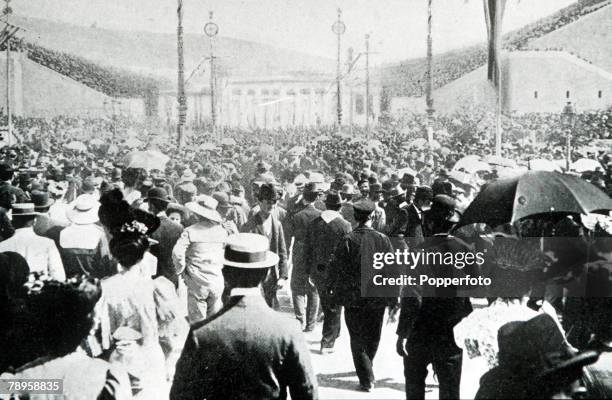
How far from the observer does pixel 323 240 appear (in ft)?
21.2

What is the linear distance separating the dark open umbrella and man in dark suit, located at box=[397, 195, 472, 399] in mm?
310

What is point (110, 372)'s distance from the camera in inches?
113

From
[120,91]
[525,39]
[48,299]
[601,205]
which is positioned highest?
[525,39]

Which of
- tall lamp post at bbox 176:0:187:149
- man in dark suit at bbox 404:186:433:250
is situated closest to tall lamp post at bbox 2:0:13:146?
tall lamp post at bbox 176:0:187:149

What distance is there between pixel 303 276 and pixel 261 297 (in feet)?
12.7

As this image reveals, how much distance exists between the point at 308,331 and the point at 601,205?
12.0 feet

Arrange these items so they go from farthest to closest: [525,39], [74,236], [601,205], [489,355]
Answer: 1. [525,39]
2. [74,236]
3. [601,205]
4. [489,355]

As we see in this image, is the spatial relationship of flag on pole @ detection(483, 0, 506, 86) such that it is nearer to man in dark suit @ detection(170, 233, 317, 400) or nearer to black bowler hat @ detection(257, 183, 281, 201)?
black bowler hat @ detection(257, 183, 281, 201)

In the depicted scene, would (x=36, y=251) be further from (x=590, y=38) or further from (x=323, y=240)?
(x=590, y=38)

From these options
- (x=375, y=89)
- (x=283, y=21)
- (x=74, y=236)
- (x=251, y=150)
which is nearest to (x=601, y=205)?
(x=74, y=236)

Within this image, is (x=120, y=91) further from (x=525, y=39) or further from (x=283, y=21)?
(x=525, y=39)

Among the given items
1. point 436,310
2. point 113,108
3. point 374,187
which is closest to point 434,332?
point 436,310

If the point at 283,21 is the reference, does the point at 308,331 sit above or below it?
below

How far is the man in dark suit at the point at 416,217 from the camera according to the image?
679 centimetres
